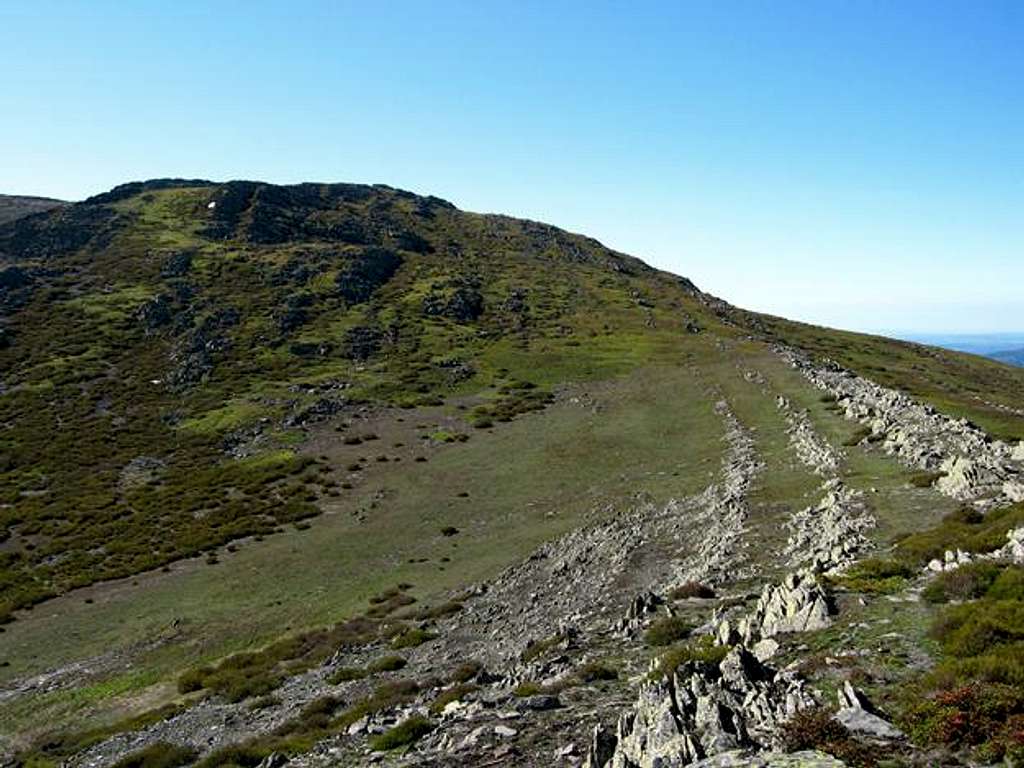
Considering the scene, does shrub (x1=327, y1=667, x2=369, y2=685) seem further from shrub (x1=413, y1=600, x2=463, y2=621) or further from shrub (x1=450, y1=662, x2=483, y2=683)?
shrub (x1=413, y1=600, x2=463, y2=621)

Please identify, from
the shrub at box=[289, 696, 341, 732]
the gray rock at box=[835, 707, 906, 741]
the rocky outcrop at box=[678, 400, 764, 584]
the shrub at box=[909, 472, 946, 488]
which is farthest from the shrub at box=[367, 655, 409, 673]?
the shrub at box=[909, 472, 946, 488]

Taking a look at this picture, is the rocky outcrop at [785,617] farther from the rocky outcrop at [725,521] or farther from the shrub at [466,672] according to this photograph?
the shrub at [466,672]

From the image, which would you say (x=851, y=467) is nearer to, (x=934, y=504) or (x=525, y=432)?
(x=934, y=504)

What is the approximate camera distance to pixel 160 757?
23.9 metres

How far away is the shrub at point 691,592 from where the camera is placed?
2559 cm

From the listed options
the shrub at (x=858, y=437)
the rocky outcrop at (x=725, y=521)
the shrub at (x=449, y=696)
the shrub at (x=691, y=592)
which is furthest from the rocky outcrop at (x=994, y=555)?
the shrub at (x=858, y=437)

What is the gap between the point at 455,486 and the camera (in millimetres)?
62719

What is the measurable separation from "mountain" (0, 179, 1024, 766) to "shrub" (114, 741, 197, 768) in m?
0.09

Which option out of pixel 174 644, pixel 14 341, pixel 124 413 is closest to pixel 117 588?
pixel 174 644

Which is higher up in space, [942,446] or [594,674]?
[942,446]

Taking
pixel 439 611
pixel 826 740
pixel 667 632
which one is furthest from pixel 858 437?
pixel 826 740

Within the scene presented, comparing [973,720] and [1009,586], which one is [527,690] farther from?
[1009,586]

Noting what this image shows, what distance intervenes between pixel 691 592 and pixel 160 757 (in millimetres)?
19394

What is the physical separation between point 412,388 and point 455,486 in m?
40.0
